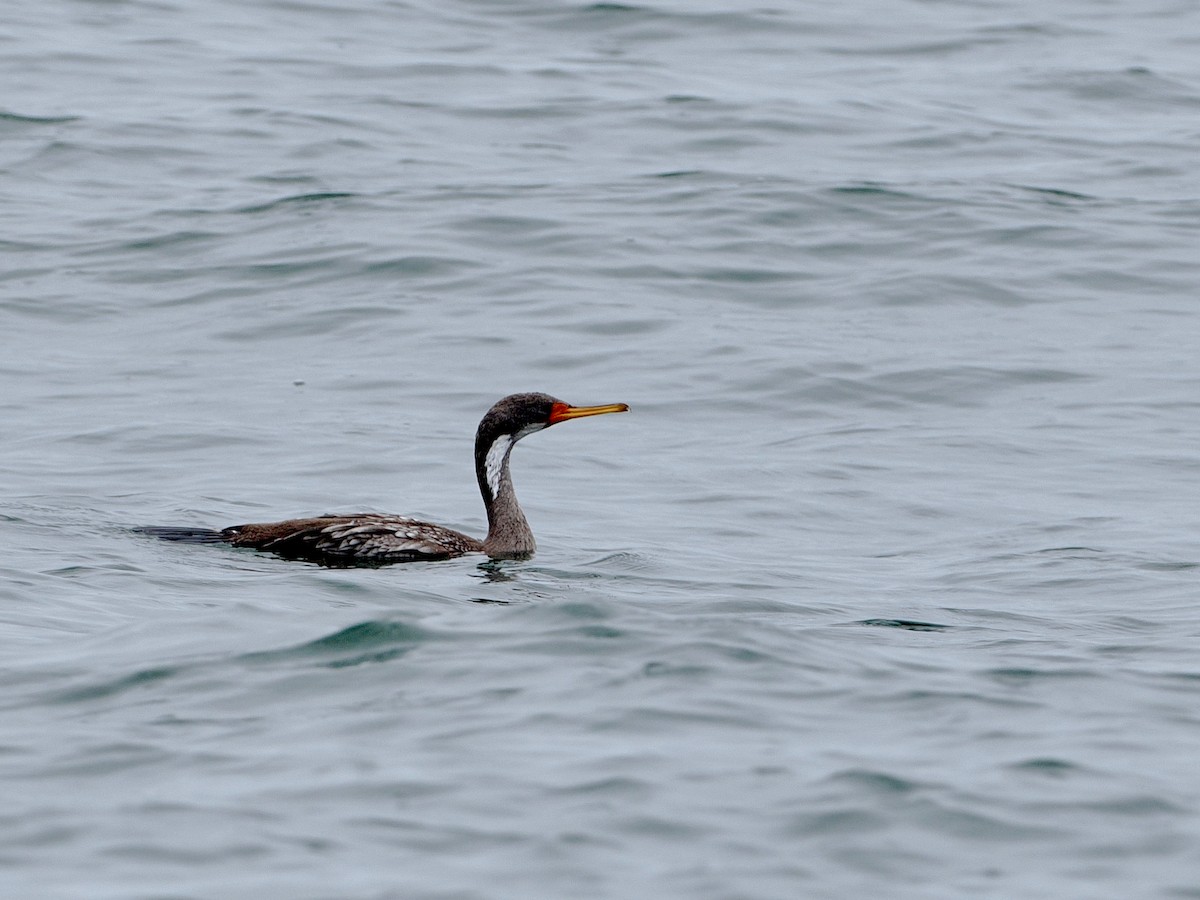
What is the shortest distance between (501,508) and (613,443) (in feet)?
9.24

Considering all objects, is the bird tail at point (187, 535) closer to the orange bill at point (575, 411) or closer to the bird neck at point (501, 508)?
the bird neck at point (501, 508)

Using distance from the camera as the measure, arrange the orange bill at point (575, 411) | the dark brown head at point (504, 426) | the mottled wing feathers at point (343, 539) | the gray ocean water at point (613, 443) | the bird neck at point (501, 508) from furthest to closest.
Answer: the dark brown head at point (504, 426)
the bird neck at point (501, 508)
the orange bill at point (575, 411)
the mottled wing feathers at point (343, 539)
the gray ocean water at point (613, 443)

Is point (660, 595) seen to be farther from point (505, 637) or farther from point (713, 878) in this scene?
point (713, 878)

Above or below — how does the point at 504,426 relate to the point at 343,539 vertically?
above

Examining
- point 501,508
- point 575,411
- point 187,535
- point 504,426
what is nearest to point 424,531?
point 501,508

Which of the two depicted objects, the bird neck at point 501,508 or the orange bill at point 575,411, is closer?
the orange bill at point 575,411

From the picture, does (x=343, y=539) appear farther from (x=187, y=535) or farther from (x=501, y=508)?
(x=501, y=508)

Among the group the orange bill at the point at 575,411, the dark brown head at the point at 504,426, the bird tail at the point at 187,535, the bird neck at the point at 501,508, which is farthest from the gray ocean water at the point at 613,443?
the orange bill at the point at 575,411

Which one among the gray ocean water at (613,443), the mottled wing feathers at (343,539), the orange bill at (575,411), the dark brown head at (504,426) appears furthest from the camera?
the dark brown head at (504,426)

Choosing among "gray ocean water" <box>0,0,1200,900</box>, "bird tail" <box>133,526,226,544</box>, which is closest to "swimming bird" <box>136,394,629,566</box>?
"bird tail" <box>133,526,226,544</box>

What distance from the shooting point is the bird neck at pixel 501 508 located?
11984mm

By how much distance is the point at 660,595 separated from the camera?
10289 millimetres

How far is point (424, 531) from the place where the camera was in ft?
38.2

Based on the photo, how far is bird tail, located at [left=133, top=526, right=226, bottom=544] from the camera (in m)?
11.4
